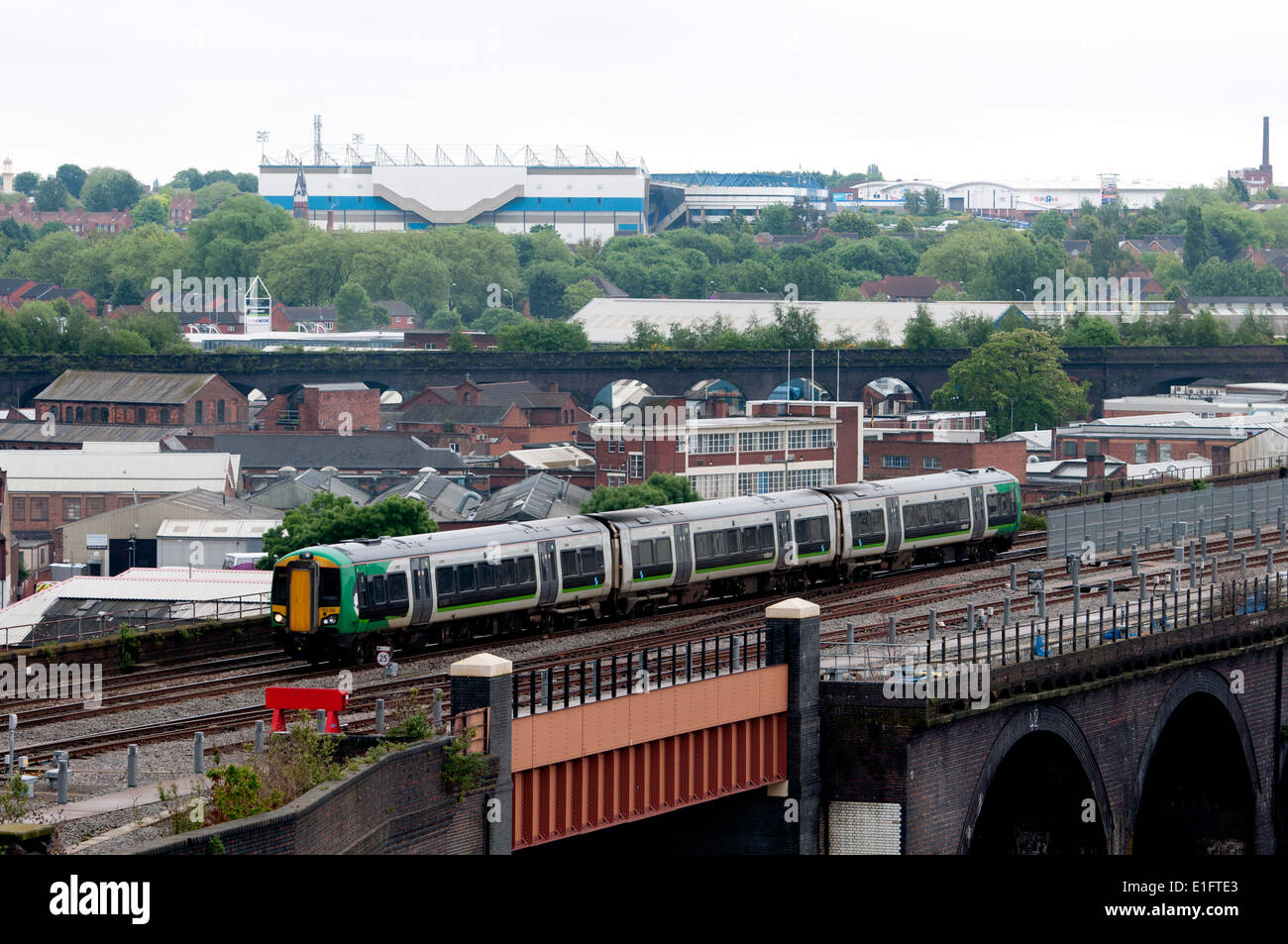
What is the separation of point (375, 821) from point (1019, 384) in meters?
126

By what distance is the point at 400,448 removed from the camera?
424ft

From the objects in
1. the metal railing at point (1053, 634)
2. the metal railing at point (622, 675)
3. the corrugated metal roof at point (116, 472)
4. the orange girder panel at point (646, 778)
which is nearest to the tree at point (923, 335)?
the corrugated metal roof at point (116, 472)

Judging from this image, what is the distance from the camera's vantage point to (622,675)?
109ft

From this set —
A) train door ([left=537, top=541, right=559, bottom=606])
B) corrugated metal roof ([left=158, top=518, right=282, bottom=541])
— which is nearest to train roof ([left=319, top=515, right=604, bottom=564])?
train door ([left=537, top=541, right=559, bottom=606])

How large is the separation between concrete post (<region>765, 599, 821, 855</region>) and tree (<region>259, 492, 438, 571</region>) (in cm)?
5401

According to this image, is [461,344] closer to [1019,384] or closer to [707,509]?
[1019,384]

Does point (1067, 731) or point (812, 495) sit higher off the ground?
point (812, 495)

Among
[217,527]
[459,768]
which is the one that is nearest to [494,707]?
[459,768]

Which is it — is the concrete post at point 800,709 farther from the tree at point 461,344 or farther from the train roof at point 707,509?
the tree at point 461,344

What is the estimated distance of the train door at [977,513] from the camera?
175ft

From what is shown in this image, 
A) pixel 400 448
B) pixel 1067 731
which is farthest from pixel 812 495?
pixel 400 448

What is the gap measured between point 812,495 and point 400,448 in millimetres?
82739

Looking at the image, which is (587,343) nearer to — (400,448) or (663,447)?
(400,448)

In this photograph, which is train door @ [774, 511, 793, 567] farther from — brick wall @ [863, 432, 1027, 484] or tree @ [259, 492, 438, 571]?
brick wall @ [863, 432, 1027, 484]
